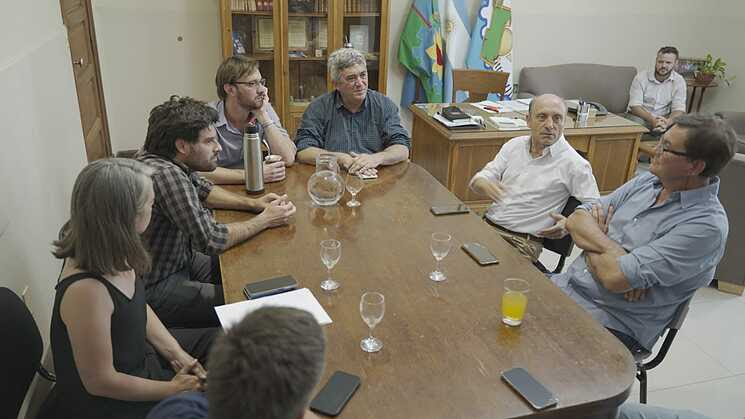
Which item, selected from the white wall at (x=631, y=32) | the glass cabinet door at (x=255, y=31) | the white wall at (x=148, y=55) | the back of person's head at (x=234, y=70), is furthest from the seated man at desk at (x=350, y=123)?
the white wall at (x=631, y=32)

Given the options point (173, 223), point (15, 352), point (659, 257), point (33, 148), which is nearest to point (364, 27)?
point (33, 148)

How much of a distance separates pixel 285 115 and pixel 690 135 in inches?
142

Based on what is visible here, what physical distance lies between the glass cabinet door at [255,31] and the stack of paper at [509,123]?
1919 mm

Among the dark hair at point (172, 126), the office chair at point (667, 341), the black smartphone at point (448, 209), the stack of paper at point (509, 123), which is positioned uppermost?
the dark hair at point (172, 126)

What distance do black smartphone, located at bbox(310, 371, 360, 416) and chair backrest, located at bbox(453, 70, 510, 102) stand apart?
3569 millimetres

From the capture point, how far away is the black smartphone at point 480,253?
192 cm

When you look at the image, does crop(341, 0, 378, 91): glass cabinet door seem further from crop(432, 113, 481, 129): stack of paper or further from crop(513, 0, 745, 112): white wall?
crop(513, 0, 745, 112): white wall

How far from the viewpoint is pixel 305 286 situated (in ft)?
5.71

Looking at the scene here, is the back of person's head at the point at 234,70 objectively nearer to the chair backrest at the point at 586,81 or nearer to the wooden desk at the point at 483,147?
the wooden desk at the point at 483,147

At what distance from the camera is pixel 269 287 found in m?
1.70

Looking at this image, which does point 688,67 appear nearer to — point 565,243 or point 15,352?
point 565,243

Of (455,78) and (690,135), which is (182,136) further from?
(455,78)

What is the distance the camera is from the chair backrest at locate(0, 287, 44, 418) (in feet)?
4.75

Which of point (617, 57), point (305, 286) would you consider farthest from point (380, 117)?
point (617, 57)
